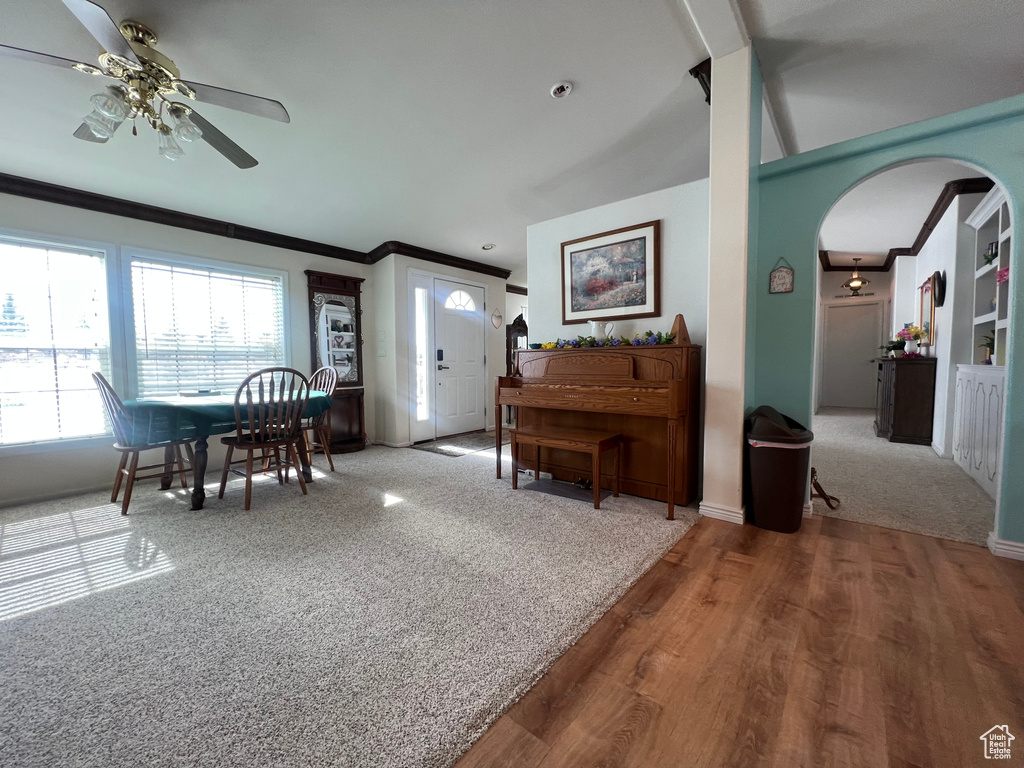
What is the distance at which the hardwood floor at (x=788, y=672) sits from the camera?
3.30ft

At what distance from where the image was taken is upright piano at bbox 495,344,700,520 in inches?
100

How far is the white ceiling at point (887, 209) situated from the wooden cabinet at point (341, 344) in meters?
4.60

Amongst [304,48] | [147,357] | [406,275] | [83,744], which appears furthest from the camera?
[406,275]

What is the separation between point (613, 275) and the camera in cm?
325

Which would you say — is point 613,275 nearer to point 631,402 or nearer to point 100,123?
point 631,402

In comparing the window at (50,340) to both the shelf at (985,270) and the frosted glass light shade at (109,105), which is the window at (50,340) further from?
the shelf at (985,270)

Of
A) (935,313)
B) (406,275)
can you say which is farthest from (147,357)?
(935,313)

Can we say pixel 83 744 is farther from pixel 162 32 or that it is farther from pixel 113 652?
pixel 162 32

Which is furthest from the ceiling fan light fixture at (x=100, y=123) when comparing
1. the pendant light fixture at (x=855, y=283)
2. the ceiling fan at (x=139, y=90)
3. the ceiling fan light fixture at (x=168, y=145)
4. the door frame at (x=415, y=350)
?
the pendant light fixture at (x=855, y=283)

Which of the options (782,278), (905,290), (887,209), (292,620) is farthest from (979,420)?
(292,620)

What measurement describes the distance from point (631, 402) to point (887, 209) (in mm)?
4390

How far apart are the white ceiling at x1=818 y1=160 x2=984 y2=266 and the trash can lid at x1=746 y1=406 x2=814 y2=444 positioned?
4.57 feet

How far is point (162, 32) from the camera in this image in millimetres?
1994

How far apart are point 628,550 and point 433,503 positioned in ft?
4.56
